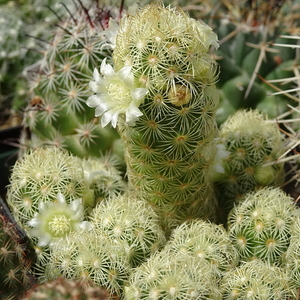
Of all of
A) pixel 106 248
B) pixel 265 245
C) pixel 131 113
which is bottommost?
pixel 265 245

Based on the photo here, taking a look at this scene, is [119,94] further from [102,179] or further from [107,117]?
[102,179]

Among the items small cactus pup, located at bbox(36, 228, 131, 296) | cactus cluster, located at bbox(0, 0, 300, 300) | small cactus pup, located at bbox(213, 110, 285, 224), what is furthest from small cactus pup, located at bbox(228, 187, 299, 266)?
small cactus pup, located at bbox(36, 228, 131, 296)

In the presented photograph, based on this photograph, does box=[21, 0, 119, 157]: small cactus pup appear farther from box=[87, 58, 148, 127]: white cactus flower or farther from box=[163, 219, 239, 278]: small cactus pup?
box=[163, 219, 239, 278]: small cactus pup

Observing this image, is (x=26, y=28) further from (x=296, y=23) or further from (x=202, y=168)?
(x=202, y=168)

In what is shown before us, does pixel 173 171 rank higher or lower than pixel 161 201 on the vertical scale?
higher

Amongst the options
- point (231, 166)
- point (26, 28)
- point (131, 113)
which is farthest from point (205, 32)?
point (26, 28)
